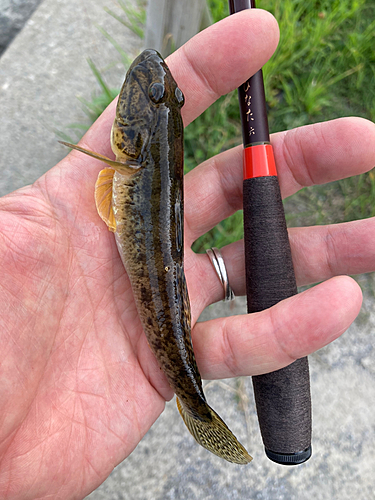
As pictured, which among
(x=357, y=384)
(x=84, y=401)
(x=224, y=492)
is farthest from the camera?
(x=357, y=384)

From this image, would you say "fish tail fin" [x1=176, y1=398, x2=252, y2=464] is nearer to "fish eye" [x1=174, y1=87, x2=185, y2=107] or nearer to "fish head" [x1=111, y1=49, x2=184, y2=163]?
"fish head" [x1=111, y1=49, x2=184, y2=163]

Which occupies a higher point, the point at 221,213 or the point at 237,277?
the point at 221,213

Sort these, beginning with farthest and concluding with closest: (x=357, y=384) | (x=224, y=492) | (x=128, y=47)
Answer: (x=128, y=47), (x=357, y=384), (x=224, y=492)

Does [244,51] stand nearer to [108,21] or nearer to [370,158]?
[370,158]

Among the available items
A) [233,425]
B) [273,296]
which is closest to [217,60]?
[273,296]

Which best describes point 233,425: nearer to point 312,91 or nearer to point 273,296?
point 273,296

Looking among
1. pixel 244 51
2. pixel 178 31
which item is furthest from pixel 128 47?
pixel 244 51
